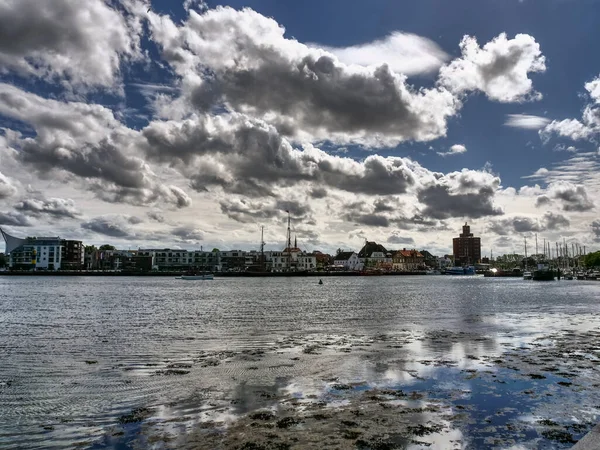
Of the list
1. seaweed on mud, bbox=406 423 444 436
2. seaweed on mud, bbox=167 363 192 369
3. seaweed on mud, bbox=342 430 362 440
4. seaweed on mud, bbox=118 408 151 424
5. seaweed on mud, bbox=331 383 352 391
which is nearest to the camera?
seaweed on mud, bbox=342 430 362 440

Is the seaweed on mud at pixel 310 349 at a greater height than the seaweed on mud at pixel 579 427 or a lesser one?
lesser

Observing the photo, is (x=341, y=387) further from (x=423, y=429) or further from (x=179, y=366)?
(x=179, y=366)

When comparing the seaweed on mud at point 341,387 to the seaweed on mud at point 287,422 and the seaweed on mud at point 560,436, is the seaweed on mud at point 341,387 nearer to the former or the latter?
the seaweed on mud at point 287,422

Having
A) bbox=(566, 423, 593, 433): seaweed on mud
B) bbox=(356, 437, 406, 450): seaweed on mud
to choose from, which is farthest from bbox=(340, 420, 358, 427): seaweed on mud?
bbox=(566, 423, 593, 433): seaweed on mud

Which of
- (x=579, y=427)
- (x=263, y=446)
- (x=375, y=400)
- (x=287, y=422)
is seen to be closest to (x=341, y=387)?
(x=375, y=400)

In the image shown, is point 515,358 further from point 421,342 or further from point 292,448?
point 292,448

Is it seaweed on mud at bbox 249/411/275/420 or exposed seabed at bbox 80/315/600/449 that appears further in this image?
seaweed on mud at bbox 249/411/275/420

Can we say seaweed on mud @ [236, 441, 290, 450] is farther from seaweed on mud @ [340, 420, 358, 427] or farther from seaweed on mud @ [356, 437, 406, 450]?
seaweed on mud @ [340, 420, 358, 427]

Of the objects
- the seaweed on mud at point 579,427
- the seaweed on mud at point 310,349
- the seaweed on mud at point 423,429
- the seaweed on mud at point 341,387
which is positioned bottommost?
the seaweed on mud at point 310,349

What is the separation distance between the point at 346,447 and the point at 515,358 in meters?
15.9

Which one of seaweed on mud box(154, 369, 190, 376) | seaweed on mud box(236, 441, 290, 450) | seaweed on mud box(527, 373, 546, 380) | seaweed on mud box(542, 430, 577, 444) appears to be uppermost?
seaweed on mud box(236, 441, 290, 450)

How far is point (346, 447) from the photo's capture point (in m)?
12.0

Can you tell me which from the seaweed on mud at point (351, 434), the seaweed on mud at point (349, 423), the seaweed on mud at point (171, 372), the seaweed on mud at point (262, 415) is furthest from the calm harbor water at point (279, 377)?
the seaweed on mud at point (349, 423)

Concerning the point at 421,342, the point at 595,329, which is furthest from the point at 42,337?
the point at 595,329
